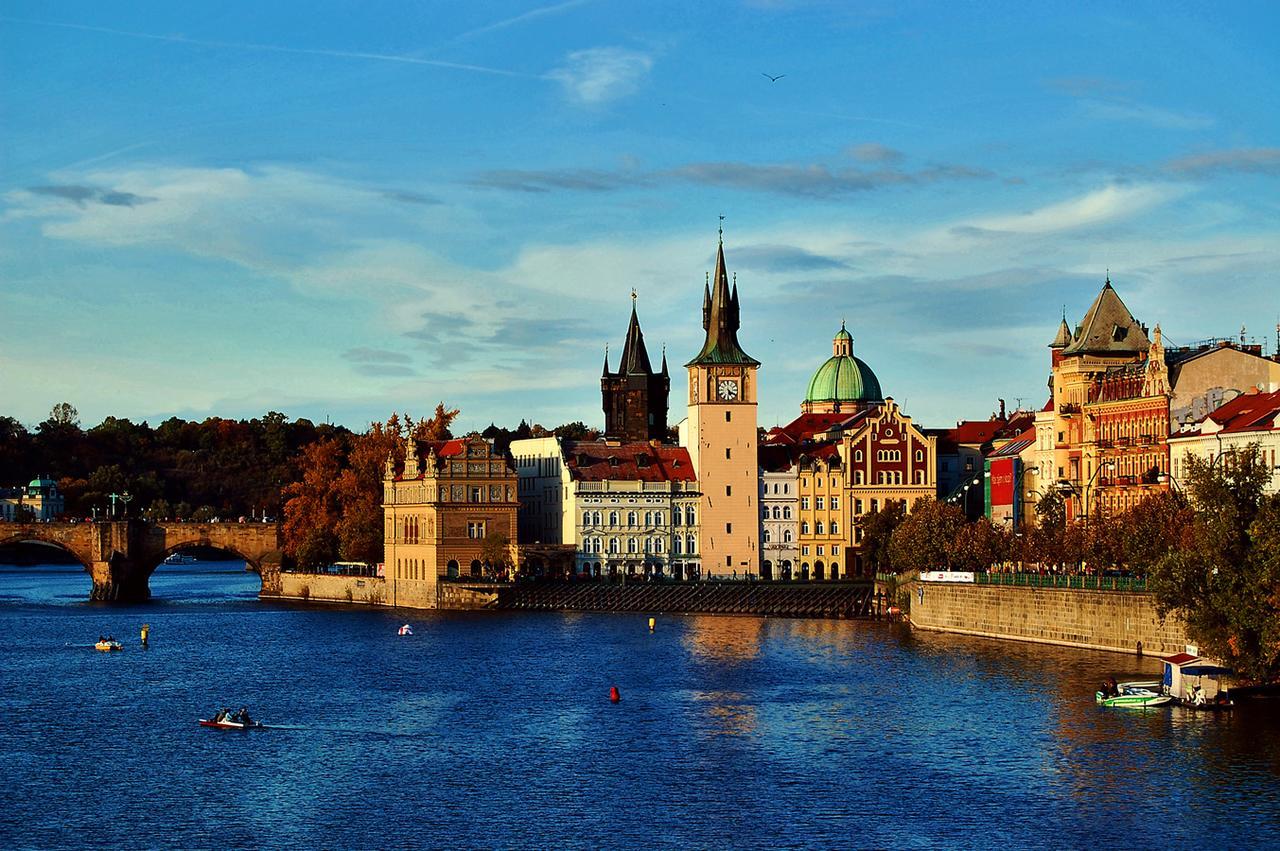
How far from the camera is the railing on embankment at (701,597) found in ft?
447

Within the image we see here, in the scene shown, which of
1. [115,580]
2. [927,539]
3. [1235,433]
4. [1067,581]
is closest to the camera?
[1067,581]

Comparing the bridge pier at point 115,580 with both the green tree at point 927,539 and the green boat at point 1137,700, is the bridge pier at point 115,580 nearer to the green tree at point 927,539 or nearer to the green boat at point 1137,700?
the green tree at point 927,539

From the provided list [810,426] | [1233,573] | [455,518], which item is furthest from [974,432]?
[1233,573]

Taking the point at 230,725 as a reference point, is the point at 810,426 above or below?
above

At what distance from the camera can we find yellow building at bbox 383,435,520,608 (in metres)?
148

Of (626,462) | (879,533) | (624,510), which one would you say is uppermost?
(626,462)

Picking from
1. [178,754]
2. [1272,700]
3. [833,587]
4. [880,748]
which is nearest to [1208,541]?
[1272,700]

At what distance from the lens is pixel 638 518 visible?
155750mm

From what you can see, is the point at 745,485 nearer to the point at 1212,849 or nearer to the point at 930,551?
the point at 930,551

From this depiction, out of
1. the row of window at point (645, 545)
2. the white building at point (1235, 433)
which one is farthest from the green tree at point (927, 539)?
the row of window at point (645, 545)

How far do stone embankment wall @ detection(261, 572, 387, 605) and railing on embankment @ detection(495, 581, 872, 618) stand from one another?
57.3 feet

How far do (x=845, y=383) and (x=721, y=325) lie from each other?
38195 mm

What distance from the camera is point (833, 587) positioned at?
138 meters

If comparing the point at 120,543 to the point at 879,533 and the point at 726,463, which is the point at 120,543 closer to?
the point at 726,463
